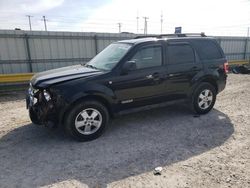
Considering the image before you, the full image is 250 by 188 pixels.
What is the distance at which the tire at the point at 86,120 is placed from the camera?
4.14m

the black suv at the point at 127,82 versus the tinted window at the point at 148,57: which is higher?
the tinted window at the point at 148,57

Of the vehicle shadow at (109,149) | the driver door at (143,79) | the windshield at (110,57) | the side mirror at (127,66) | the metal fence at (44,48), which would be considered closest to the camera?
the vehicle shadow at (109,149)

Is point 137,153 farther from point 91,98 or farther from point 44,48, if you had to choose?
point 44,48

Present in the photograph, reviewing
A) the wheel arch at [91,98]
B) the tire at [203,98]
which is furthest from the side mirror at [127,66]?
the tire at [203,98]

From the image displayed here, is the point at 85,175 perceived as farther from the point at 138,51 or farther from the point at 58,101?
the point at 138,51

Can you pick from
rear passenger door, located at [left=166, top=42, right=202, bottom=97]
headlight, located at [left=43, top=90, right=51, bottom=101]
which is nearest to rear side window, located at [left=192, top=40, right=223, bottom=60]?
rear passenger door, located at [left=166, top=42, right=202, bottom=97]

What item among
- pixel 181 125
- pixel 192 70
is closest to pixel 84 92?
pixel 181 125

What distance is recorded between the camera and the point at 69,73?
179 inches

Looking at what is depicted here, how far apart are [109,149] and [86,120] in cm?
71

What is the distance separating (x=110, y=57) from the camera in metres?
4.97

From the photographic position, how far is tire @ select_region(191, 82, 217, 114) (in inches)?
217

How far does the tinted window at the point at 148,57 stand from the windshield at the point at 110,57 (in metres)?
0.28

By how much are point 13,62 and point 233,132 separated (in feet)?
30.1

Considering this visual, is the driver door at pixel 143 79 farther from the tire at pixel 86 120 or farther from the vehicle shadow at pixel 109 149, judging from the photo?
the vehicle shadow at pixel 109 149
